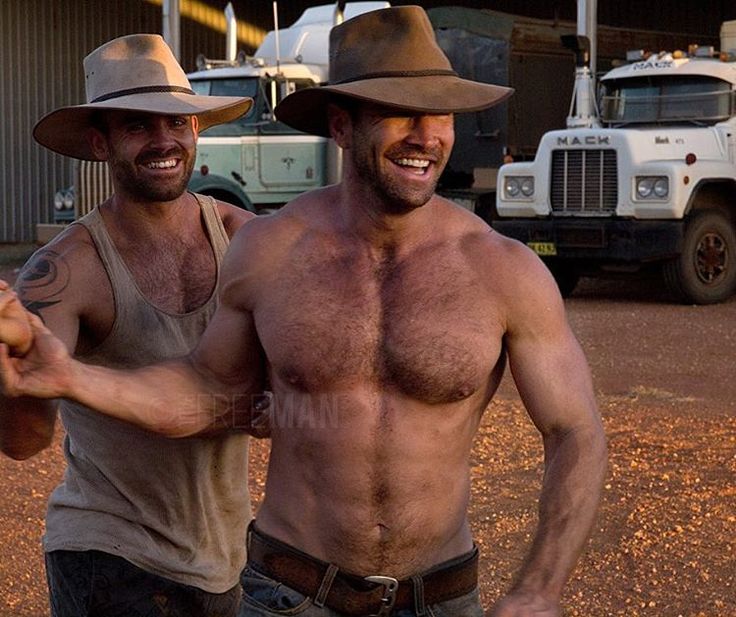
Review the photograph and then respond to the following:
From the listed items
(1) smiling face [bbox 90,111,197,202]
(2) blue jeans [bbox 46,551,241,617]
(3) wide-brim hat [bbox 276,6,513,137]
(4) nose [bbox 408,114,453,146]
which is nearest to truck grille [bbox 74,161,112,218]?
(1) smiling face [bbox 90,111,197,202]

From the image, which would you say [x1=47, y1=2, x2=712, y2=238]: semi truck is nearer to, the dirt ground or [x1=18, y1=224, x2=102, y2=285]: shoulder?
the dirt ground

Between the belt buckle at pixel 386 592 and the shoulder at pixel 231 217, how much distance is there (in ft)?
4.41

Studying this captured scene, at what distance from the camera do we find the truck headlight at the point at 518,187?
1709 cm

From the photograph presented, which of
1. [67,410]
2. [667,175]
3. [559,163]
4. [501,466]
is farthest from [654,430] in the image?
[559,163]

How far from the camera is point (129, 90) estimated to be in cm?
405

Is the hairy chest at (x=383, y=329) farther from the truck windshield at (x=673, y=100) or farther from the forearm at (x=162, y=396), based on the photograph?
the truck windshield at (x=673, y=100)

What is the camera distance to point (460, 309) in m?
3.12

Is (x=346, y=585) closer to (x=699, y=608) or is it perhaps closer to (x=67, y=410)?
(x=67, y=410)

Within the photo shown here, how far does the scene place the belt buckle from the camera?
9.97ft

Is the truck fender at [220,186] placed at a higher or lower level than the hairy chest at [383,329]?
lower

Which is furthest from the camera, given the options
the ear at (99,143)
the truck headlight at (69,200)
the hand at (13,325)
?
the truck headlight at (69,200)

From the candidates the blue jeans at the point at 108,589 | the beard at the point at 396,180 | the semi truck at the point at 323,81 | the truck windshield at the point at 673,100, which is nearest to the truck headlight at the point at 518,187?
the truck windshield at the point at 673,100

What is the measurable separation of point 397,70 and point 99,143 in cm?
134

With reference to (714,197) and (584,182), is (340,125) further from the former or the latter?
(714,197)
